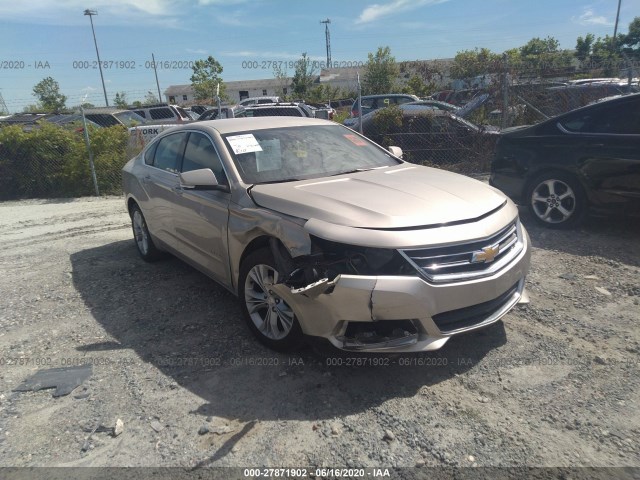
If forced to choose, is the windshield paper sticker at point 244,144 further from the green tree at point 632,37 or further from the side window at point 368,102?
the green tree at point 632,37

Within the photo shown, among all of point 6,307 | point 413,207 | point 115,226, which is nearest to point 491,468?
point 413,207

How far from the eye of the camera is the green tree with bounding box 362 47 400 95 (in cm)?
3703

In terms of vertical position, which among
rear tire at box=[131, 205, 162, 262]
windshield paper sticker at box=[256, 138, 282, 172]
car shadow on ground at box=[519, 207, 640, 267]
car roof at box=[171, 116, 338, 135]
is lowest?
car shadow on ground at box=[519, 207, 640, 267]

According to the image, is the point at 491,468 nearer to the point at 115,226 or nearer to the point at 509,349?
the point at 509,349

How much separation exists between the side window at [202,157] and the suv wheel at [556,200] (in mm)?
4210

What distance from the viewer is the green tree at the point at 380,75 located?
37031 millimetres

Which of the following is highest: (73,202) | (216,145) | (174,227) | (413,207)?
(216,145)

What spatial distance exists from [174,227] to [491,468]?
3554mm

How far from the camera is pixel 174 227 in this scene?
476 centimetres

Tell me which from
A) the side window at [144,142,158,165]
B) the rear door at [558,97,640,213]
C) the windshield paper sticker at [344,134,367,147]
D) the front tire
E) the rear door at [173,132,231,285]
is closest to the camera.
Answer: the front tire

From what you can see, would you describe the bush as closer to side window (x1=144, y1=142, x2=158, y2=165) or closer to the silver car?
side window (x1=144, y1=142, x2=158, y2=165)

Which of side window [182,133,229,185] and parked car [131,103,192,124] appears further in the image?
Answer: parked car [131,103,192,124]

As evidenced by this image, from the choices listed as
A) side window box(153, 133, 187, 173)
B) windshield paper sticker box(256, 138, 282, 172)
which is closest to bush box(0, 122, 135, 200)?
side window box(153, 133, 187, 173)

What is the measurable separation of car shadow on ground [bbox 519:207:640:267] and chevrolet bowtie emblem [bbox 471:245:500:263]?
8.98 ft
